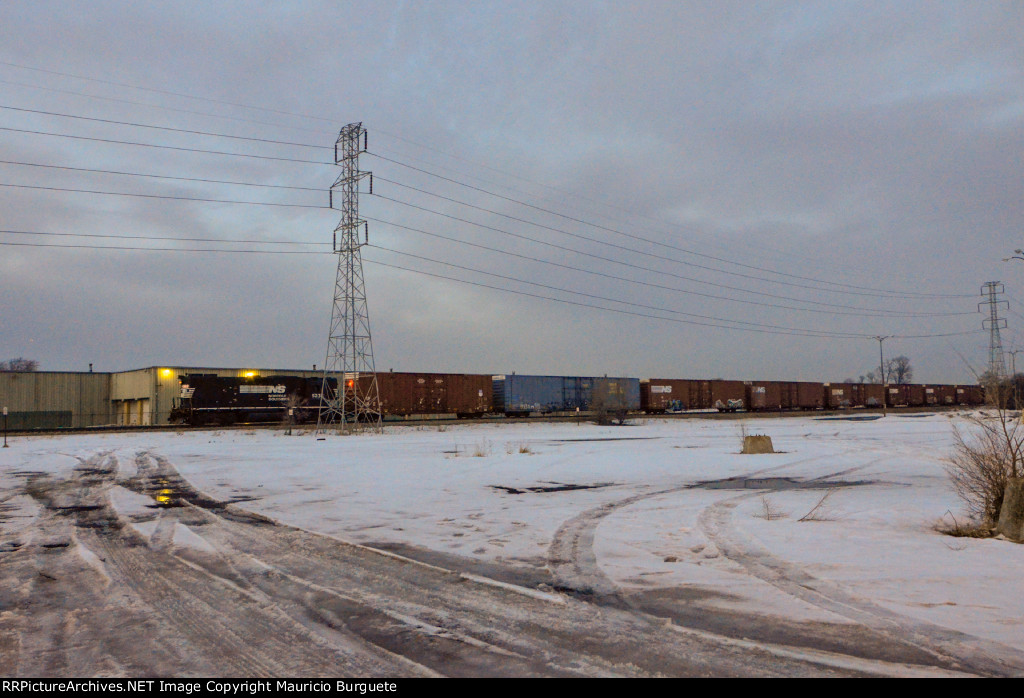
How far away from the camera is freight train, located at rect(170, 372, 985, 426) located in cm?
4019

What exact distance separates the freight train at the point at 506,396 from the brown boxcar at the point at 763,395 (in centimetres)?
10

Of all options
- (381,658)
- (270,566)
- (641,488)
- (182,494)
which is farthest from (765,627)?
(182,494)

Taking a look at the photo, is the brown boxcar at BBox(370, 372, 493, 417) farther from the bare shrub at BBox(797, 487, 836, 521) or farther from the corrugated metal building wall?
the bare shrub at BBox(797, 487, 836, 521)

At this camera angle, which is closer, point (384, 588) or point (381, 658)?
point (381, 658)

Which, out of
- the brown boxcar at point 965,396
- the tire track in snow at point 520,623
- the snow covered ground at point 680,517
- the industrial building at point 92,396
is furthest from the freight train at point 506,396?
the tire track in snow at point 520,623

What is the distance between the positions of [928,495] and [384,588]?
412 inches

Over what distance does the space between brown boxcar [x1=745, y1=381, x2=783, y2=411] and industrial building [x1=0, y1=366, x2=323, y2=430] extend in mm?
42459

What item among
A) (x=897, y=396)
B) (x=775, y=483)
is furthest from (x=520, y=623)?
(x=897, y=396)

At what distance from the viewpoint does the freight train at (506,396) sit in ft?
132

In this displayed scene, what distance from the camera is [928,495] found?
11.5 meters

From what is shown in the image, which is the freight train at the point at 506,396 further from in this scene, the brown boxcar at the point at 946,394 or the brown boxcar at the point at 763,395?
the brown boxcar at the point at 946,394

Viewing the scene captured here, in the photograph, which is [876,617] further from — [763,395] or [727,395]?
[763,395]

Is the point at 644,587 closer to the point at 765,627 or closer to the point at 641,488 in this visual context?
the point at 765,627
